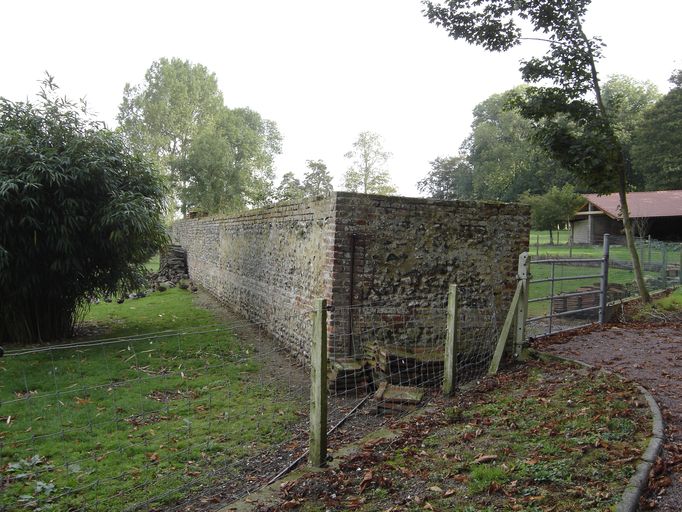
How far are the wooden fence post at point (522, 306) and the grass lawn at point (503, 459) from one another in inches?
73.3

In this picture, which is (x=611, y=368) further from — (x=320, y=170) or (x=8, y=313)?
(x=320, y=170)

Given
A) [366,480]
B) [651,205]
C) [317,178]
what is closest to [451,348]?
[366,480]

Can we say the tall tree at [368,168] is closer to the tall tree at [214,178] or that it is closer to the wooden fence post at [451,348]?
the tall tree at [214,178]

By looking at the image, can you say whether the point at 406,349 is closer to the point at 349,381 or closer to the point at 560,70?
the point at 349,381

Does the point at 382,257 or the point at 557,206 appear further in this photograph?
the point at 557,206

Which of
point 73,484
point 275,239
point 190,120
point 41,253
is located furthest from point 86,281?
point 190,120

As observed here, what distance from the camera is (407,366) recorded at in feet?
20.5

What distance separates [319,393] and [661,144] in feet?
142

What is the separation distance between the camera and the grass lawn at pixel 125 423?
13.3 feet

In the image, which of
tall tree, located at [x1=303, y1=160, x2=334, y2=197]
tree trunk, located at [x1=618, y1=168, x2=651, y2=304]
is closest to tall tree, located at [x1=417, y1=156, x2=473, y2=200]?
tall tree, located at [x1=303, y1=160, x2=334, y2=197]

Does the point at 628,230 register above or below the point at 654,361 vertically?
above

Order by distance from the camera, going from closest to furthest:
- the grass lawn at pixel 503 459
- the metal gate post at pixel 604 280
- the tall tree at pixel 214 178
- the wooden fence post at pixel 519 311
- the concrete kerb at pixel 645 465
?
the concrete kerb at pixel 645 465
the grass lawn at pixel 503 459
the wooden fence post at pixel 519 311
the metal gate post at pixel 604 280
the tall tree at pixel 214 178

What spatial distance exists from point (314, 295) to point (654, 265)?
1477cm

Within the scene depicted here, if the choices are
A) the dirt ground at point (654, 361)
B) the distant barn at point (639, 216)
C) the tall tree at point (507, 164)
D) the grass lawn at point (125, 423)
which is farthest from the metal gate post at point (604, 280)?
the tall tree at point (507, 164)
